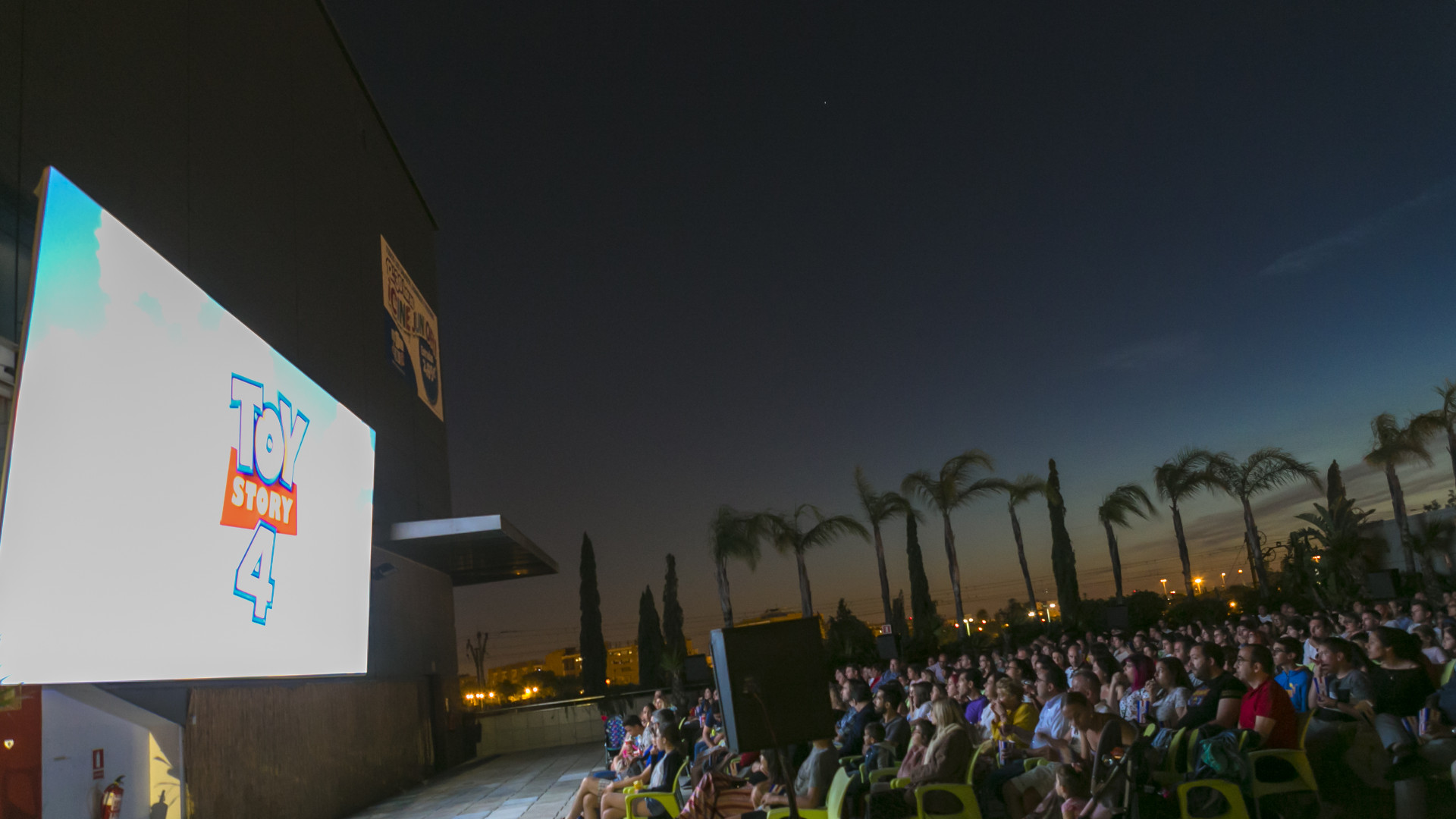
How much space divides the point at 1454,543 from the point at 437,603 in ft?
67.8

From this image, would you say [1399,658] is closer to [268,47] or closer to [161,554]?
[161,554]

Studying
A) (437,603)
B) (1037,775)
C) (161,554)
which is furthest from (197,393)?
(437,603)

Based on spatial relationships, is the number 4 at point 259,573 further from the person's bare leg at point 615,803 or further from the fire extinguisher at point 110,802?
the person's bare leg at point 615,803

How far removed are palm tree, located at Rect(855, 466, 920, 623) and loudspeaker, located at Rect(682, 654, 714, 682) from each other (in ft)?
15.2

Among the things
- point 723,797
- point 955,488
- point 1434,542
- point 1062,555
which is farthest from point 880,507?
point 723,797

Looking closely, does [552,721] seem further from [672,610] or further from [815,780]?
[815,780]

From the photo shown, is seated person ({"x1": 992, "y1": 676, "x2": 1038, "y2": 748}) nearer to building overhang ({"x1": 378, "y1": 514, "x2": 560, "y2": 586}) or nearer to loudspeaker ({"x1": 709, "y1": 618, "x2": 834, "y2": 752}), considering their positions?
loudspeaker ({"x1": 709, "y1": 618, "x2": 834, "y2": 752})

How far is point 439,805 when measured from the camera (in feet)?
34.3

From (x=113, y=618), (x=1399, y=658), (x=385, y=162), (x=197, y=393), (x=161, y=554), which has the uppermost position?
(x=385, y=162)

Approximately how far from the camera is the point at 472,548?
604 inches

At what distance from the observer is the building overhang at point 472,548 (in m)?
13.5

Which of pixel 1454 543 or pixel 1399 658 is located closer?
pixel 1399 658

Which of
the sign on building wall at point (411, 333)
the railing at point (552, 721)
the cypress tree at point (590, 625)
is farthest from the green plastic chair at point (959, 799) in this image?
the cypress tree at point (590, 625)

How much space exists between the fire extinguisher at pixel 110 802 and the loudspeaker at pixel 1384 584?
57.6 ft
